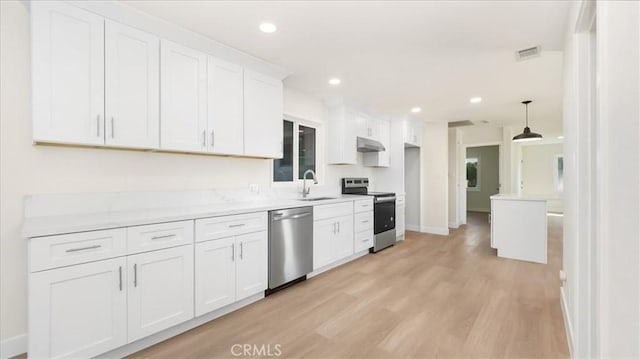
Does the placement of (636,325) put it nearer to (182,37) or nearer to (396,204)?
(182,37)

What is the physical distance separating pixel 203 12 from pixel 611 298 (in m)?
2.77

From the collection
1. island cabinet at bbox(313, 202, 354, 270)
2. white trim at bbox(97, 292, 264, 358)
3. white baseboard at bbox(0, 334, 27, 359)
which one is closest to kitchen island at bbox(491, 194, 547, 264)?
island cabinet at bbox(313, 202, 354, 270)

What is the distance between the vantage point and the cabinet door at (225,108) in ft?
8.84

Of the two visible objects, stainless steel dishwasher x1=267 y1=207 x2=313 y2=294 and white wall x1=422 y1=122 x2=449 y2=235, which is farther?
white wall x1=422 y1=122 x2=449 y2=235

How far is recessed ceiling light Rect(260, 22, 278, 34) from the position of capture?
2.30 m

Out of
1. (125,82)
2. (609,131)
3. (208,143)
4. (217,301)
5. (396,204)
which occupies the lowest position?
(217,301)

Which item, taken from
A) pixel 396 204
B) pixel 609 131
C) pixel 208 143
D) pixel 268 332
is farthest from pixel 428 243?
pixel 609 131

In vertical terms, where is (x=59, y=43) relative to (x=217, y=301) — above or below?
above

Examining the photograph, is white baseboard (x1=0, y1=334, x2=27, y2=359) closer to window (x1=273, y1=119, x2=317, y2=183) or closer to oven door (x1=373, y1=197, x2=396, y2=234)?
window (x1=273, y1=119, x2=317, y2=183)

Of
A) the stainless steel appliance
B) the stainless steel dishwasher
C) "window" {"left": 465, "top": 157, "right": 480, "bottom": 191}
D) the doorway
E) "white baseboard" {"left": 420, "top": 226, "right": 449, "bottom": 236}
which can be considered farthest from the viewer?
"window" {"left": 465, "top": 157, "right": 480, "bottom": 191}

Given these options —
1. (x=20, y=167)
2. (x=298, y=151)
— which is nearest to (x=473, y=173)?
(x=298, y=151)

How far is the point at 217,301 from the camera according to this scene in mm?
2385

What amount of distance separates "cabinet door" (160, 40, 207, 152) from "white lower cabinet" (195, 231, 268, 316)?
93 centimetres

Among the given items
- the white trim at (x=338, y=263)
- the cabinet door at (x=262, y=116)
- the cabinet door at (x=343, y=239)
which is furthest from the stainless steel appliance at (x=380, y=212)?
the cabinet door at (x=262, y=116)
